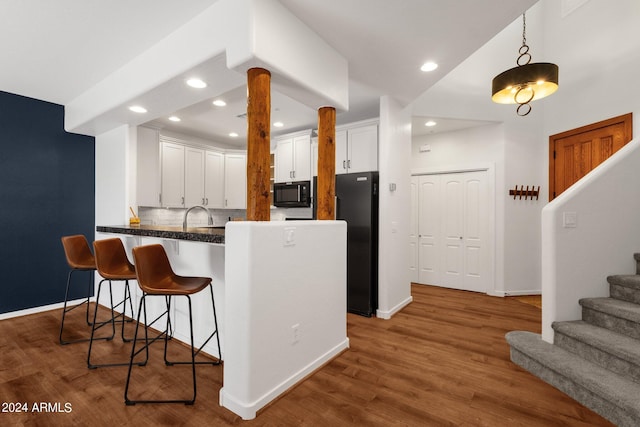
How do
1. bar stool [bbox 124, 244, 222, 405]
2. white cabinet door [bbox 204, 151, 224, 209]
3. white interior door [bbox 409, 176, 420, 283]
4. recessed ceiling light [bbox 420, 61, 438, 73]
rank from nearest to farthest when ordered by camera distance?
bar stool [bbox 124, 244, 222, 405] < recessed ceiling light [bbox 420, 61, 438, 73] < white cabinet door [bbox 204, 151, 224, 209] < white interior door [bbox 409, 176, 420, 283]

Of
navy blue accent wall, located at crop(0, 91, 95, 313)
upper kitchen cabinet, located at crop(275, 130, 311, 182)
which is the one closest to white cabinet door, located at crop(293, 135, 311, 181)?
upper kitchen cabinet, located at crop(275, 130, 311, 182)

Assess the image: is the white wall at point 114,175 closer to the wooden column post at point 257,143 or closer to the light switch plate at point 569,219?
the wooden column post at point 257,143

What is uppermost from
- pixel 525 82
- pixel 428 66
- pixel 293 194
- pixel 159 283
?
pixel 428 66

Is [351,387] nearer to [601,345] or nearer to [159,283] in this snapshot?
[159,283]

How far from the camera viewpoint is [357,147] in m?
3.98

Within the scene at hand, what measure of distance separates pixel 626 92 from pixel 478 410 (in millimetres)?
4169

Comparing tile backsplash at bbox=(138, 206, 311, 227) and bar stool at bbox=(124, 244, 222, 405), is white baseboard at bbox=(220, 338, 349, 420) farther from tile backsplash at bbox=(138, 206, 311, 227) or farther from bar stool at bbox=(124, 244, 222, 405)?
tile backsplash at bbox=(138, 206, 311, 227)

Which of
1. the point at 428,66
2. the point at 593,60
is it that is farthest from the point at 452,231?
the point at 428,66

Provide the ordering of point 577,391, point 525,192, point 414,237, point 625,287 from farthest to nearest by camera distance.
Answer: point 414,237 < point 525,192 < point 625,287 < point 577,391

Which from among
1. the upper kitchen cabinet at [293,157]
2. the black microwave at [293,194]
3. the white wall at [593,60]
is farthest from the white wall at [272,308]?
the white wall at [593,60]

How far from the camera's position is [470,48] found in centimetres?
253

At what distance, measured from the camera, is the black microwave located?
4457 millimetres

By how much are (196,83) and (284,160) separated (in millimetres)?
2349

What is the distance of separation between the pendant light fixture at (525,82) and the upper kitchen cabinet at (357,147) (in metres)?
1.40
